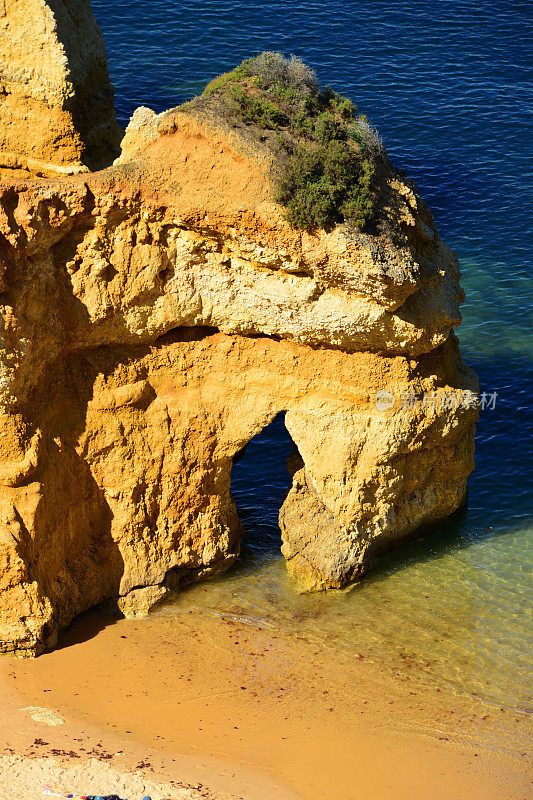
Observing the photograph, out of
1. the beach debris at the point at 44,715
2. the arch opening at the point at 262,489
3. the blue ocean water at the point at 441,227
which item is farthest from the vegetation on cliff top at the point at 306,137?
the beach debris at the point at 44,715

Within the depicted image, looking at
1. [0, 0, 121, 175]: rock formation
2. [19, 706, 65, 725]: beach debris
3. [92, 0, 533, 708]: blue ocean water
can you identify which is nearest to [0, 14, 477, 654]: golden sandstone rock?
[92, 0, 533, 708]: blue ocean water

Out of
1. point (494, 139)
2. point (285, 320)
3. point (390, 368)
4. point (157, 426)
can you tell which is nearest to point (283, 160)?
point (285, 320)

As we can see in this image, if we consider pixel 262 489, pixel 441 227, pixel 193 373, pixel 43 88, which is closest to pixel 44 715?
pixel 193 373

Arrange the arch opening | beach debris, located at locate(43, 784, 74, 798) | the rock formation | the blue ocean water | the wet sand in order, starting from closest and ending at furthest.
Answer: beach debris, located at locate(43, 784, 74, 798) < the wet sand < the blue ocean water < the rock formation < the arch opening

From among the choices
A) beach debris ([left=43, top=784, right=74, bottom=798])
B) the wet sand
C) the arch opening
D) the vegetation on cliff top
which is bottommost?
the wet sand

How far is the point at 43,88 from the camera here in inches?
726

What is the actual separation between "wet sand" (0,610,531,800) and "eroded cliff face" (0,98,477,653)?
1097mm

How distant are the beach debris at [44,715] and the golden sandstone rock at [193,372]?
1.38 metres

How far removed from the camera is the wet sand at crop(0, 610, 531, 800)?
14344mm

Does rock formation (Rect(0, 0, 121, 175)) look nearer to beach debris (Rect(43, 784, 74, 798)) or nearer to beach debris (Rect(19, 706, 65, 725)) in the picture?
beach debris (Rect(19, 706, 65, 725))

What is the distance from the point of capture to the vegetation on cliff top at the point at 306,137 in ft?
48.5

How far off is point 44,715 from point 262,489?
825cm

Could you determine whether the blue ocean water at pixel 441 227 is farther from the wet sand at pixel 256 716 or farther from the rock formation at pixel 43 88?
the rock formation at pixel 43 88

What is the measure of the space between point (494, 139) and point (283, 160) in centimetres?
2425
